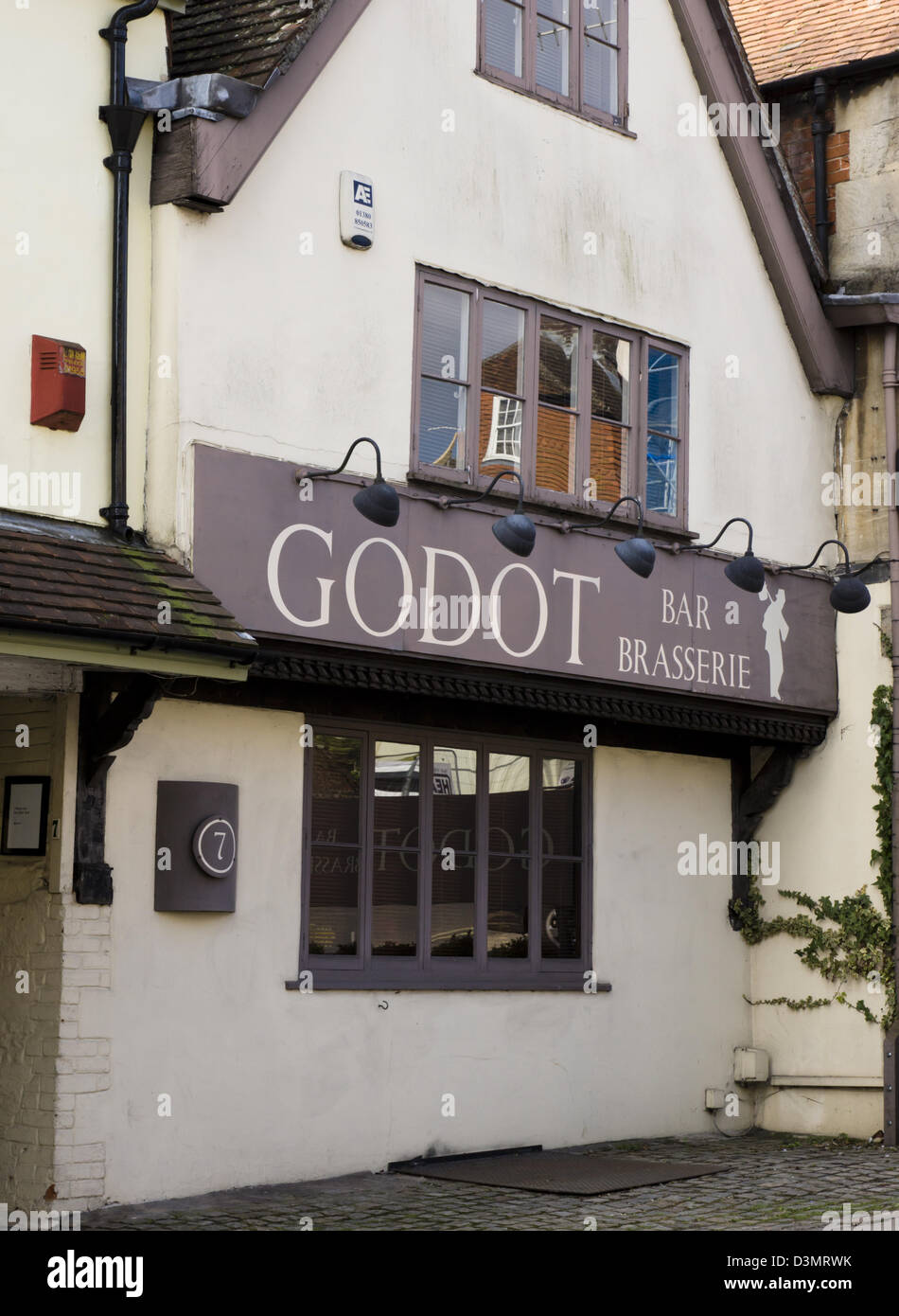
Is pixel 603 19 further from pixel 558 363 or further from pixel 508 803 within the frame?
pixel 508 803

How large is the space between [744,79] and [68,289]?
5980mm

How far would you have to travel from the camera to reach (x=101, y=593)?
8.84 meters

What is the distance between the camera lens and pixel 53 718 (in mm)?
9656

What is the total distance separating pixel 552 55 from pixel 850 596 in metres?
3.99

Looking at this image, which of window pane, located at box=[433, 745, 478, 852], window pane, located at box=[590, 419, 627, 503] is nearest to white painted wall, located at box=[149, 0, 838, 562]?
window pane, located at box=[590, 419, 627, 503]

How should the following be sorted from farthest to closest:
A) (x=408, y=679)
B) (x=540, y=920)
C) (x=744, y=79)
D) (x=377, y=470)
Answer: (x=744, y=79)
(x=540, y=920)
(x=408, y=679)
(x=377, y=470)

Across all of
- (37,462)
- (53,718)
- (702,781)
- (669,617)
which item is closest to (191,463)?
(37,462)

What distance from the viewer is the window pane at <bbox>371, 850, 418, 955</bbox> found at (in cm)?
1115

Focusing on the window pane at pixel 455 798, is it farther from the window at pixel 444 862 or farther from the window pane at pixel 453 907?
the window pane at pixel 453 907

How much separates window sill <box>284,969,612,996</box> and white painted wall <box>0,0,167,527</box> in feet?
9.26

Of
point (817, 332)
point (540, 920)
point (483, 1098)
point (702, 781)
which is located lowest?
point (483, 1098)

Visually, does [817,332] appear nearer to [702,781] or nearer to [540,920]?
[702,781]

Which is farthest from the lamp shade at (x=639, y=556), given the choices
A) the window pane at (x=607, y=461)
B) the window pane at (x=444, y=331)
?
the window pane at (x=444, y=331)

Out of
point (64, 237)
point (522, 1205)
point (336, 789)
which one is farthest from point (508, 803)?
point (64, 237)
